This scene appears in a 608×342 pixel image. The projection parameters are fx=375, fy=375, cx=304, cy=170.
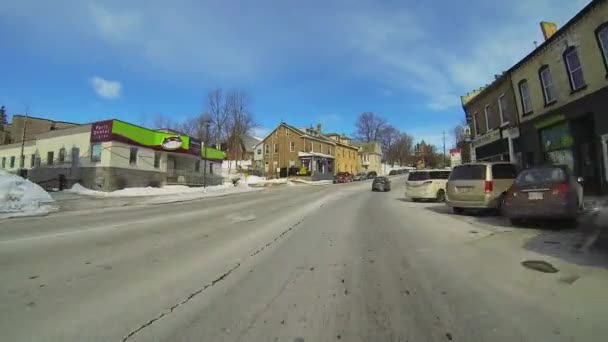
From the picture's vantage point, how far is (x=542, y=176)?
9.68 m

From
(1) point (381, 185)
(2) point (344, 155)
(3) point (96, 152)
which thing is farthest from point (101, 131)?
(2) point (344, 155)

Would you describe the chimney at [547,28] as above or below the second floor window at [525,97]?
above

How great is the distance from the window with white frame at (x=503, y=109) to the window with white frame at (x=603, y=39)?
7.93 metres

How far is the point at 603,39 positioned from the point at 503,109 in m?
Result: 8.76

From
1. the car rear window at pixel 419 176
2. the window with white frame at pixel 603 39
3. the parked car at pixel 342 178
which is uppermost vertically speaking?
the window with white frame at pixel 603 39

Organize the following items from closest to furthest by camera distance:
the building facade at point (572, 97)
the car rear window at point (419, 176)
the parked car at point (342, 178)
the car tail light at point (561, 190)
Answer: the car tail light at point (561, 190) → the building facade at point (572, 97) → the car rear window at point (419, 176) → the parked car at point (342, 178)

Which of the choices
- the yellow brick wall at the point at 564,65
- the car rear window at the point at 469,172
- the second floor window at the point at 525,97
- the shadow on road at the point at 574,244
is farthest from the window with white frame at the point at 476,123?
the shadow on road at the point at 574,244

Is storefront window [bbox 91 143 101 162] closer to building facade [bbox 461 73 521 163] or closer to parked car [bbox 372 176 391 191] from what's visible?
parked car [bbox 372 176 391 191]

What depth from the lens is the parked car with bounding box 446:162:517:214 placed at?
493 inches

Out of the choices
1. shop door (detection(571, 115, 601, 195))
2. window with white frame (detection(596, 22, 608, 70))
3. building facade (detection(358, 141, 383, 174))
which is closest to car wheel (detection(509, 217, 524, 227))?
shop door (detection(571, 115, 601, 195))

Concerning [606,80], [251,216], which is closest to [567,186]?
[606,80]

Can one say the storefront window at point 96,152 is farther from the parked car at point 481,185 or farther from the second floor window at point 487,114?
the second floor window at point 487,114

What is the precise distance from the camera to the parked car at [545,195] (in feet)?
29.7

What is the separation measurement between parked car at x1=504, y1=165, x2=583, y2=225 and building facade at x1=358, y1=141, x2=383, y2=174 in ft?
265
